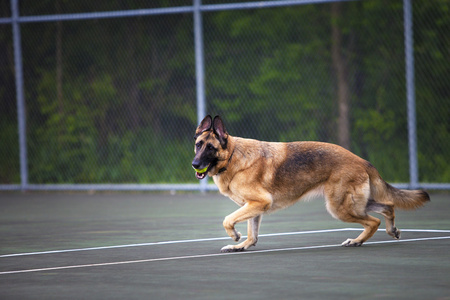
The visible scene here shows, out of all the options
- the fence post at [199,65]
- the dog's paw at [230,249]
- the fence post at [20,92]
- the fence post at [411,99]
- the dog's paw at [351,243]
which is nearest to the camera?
Answer: the dog's paw at [230,249]

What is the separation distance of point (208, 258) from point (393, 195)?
2.20m

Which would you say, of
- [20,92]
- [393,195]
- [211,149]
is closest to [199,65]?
[20,92]

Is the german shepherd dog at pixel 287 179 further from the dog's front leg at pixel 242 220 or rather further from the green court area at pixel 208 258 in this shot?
the green court area at pixel 208 258

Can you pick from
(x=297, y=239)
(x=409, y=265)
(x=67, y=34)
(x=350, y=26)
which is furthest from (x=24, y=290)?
(x=67, y=34)

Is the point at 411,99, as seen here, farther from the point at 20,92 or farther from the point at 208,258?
the point at 208,258

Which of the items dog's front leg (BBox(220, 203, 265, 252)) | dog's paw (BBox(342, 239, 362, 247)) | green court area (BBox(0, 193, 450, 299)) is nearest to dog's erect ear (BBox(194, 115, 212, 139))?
dog's front leg (BBox(220, 203, 265, 252))

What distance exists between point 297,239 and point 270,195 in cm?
89

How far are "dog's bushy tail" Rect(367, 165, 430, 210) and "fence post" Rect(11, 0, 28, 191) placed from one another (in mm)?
10308

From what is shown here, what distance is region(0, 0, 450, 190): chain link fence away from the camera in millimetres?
17031

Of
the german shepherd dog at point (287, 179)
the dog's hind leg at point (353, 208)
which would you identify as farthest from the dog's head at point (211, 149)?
the dog's hind leg at point (353, 208)

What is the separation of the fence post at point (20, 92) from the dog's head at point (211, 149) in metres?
9.66

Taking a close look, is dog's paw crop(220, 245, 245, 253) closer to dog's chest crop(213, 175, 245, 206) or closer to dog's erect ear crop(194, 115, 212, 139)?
dog's chest crop(213, 175, 245, 206)

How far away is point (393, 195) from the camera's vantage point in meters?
9.73

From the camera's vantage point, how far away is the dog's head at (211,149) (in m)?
9.42
